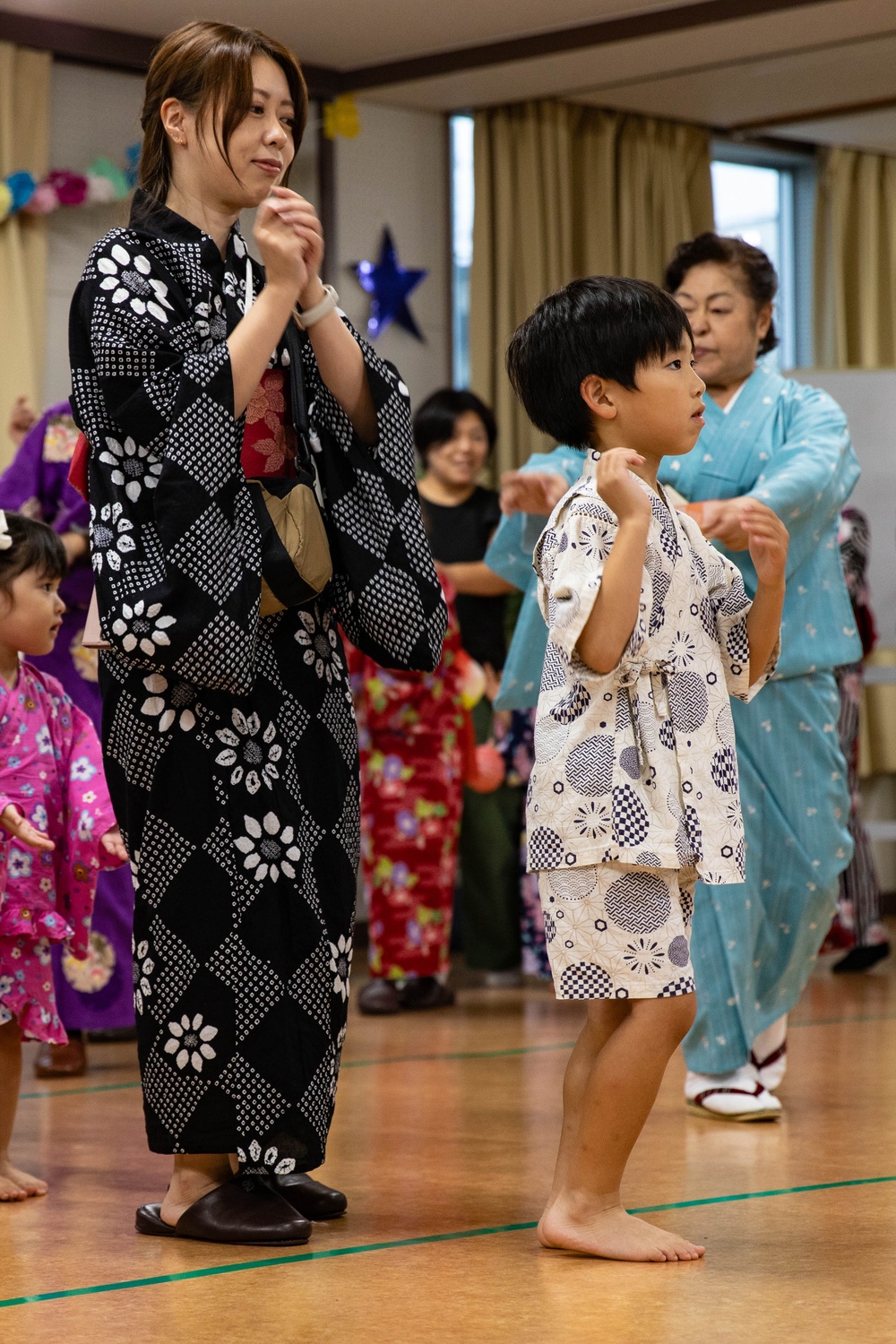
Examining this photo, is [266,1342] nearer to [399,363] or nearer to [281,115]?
[281,115]

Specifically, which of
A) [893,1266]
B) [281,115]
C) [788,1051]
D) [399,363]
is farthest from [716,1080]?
[399,363]

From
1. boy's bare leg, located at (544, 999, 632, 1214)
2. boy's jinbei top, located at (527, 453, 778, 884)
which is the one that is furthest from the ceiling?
boy's bare leg, located at (544, 999, 632, 1214)

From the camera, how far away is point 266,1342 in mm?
1912

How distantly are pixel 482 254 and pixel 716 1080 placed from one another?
349cm

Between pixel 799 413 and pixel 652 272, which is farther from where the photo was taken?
→ pixel 652 272

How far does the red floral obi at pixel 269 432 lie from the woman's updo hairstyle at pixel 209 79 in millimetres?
267

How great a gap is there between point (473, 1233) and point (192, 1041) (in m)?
0.43

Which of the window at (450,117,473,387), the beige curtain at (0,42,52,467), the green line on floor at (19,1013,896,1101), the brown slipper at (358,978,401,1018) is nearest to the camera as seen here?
the green line on floor at (19,1013,896,1101)

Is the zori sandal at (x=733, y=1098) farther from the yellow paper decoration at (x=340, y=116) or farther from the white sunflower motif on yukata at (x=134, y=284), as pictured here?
the yellow paper decoration at (x=340, y=116)

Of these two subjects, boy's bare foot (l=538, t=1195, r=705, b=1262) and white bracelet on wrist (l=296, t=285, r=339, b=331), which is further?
white bracelet on wrist (l=296, t=285, r=339, b=331)

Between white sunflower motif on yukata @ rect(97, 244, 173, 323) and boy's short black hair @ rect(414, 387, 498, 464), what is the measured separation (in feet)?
9.61

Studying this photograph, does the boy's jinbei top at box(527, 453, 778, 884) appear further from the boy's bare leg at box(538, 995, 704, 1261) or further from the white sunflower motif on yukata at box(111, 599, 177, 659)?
the white sunflower motif on yukata at box(111, 599, 177, 659)

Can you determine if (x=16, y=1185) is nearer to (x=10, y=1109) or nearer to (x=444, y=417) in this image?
(x=10, y=1109)

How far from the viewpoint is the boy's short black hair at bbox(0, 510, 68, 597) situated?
2.87 meters
